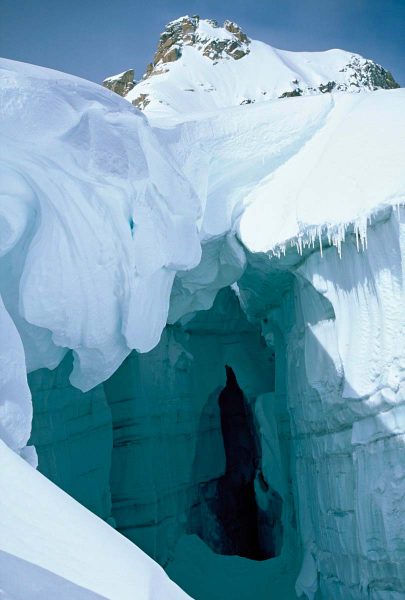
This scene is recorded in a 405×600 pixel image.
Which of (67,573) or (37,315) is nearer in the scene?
(67,573)

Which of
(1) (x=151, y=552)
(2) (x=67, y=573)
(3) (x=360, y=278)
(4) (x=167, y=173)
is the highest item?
(4) (x=167, y=173)

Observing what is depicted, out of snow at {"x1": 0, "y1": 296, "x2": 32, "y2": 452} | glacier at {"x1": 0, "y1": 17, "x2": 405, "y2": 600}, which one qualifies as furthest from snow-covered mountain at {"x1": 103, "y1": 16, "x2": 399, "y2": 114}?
snow at {"x1": 0, "y1": 296, "x2": 32, "y2": 452}

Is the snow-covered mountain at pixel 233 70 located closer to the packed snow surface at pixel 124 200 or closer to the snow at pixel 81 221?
the packed snow surface at pixel 124 200

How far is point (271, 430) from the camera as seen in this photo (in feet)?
26.6

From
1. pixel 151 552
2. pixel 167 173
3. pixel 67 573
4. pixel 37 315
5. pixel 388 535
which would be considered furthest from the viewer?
pixel 151 552

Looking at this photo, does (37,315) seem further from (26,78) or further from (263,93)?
(263,93)

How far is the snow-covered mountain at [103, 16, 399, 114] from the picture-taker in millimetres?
24625

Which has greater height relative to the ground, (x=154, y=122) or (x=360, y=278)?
(x=154, y=122)

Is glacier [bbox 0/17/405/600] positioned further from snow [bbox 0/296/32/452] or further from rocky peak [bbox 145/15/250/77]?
rocky peak [bbox 145/15/250/77]

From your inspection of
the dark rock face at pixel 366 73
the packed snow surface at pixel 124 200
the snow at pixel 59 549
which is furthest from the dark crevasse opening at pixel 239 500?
the dark rock face at pixel 366 73

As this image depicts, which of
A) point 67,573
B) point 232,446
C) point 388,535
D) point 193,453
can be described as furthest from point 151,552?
point 67,573

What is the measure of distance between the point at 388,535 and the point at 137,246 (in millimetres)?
2679

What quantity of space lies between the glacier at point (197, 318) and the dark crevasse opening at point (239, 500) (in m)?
0.07

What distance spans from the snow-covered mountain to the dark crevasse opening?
48.2 ft
